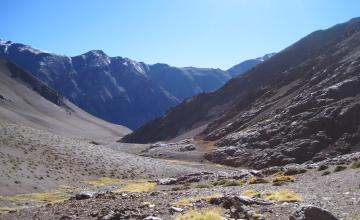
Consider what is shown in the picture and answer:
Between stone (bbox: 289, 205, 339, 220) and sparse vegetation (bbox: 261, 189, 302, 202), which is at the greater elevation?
stone (bbox: 289, 205, 339, 220)

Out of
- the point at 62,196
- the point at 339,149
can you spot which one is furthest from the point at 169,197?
the point at 339,149

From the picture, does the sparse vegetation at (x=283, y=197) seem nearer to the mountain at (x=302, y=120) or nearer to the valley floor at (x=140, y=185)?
the valley floor at (x=140, y=185)

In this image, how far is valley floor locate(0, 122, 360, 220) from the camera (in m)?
22.8

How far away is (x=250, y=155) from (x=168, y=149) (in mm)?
44480

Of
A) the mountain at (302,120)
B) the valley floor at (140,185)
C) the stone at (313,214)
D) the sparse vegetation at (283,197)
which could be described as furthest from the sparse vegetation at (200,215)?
the mountain at (302,120)

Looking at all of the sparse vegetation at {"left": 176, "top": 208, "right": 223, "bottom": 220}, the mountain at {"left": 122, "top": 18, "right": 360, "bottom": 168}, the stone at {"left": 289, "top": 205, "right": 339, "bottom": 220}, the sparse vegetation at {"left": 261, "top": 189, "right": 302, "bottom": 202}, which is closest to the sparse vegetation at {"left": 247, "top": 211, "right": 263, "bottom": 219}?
the sparse vegetation at {"left": 176, "top": 208, "right": 223, "bottom": 220}

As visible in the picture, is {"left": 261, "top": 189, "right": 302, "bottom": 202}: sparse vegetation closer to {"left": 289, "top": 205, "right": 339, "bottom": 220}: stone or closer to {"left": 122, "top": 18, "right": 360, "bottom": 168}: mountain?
{"left": 289, "top": 205, "right": 339, "bottom": 220}: stone

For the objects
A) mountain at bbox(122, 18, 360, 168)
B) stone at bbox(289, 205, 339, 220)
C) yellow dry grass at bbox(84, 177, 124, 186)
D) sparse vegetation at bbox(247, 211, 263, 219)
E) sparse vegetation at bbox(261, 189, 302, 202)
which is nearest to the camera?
stone at bbox(289, 205, 339, 220)

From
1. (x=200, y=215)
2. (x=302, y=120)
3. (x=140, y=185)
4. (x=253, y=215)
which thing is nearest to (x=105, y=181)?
(x=140, y=185)

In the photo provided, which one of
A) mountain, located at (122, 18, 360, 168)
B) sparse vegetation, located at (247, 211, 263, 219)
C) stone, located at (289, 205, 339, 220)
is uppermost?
stone, located at (289, 205, 339, 220)

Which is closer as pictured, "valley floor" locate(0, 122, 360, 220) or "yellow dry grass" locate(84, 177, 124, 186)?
"valley floor" locate(0, 122, 360, 220)

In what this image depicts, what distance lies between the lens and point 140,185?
59906mm

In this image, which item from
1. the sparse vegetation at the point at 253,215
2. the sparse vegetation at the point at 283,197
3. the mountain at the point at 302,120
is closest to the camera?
the sparse vegetation at the point at 253,215

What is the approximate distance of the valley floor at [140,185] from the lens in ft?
74.9
